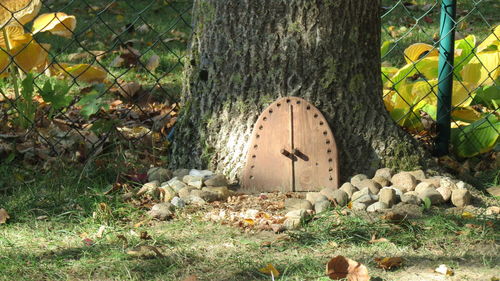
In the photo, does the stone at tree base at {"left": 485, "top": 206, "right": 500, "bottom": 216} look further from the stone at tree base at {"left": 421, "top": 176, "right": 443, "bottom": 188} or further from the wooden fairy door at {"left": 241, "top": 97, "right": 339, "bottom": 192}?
the wooden fairy door at {"left": 241, "top": 97, "right": 339, "bottom": 192}

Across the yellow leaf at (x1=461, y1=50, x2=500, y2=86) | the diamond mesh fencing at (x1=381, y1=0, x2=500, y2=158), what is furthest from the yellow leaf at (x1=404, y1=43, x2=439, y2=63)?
the yellow leaf at (x1=461, y1=50, x2=500, y2=86)

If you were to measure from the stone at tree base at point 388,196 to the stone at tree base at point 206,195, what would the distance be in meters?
0.65

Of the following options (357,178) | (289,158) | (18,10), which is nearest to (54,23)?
(18,10)

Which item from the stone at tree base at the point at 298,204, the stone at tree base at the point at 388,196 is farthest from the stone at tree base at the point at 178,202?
the stone at tree base at the point at 388,196

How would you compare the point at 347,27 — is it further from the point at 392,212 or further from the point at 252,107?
the point at 392,212

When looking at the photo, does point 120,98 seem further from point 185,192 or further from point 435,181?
point 435,181

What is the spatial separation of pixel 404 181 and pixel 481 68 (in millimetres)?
1185

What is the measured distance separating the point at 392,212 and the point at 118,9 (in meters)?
4.45

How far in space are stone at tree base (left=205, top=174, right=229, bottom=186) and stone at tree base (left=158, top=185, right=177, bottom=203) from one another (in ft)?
0.49

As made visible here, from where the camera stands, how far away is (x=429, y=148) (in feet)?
12.7

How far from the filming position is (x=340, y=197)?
3.16 meters

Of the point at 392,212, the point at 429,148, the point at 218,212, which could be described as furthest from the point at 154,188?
the point at 429,148

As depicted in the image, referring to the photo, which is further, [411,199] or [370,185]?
[370,185]

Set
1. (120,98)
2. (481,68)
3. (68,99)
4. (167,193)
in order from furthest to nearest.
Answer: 1. (120,98)
2. (481,68)
3. (68,99)
4. (167,193)
